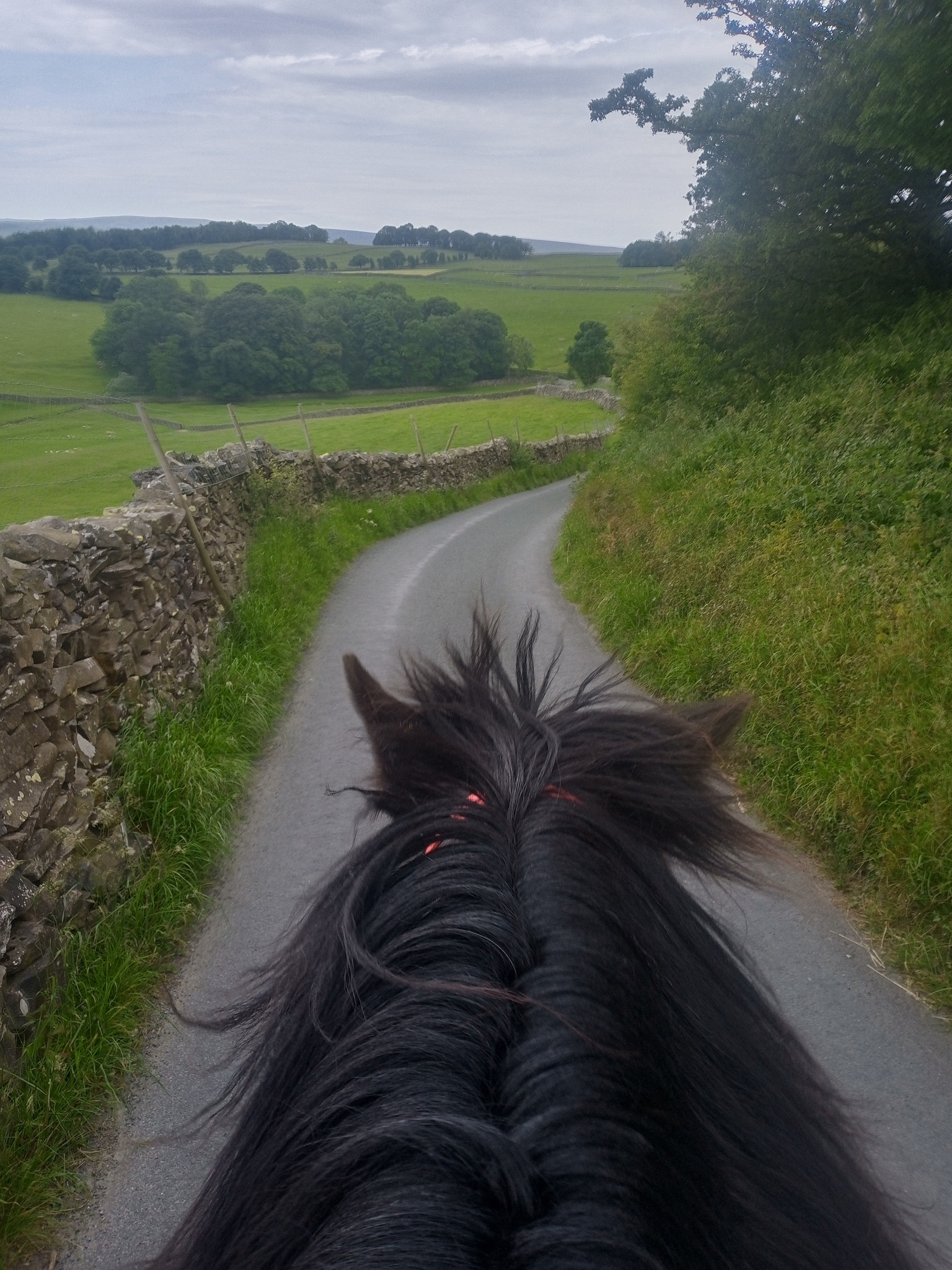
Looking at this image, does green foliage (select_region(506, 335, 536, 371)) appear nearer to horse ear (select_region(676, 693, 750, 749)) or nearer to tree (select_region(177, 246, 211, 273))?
tree (select_region(177, 246, 211, 273))

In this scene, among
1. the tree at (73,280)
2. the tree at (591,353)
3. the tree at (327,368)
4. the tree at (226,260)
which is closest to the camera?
the tree at (73,280)

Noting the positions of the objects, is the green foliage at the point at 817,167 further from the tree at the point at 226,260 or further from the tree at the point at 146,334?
the tree at the point at 226,260

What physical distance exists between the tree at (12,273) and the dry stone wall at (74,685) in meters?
6.78

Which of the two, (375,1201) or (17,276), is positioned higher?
(17,276)

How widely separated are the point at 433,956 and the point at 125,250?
2389 cm

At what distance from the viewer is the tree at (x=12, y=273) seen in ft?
38.1

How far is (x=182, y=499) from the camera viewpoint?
7133 mm

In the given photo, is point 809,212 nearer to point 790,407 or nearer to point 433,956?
point 790,407

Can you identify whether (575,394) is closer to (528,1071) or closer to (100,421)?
(100,421)

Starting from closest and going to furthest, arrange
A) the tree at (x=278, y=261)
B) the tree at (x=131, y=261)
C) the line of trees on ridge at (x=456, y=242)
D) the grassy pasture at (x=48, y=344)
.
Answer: the grassy pasture at (x=48, y=344) < the tree at (x=131, y=261) < the tree at (x=278, y=261) < the line of trees on ridge at (x=456, y=242)

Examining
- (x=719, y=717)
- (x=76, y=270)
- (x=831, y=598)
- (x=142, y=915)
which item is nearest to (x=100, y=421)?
(x=142, y=915)

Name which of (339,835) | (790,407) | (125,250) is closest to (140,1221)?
(339,835)

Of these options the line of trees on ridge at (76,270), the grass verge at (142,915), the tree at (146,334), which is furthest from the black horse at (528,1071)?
the line of trees on ridge at (76,270)

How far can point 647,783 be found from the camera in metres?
1.78
